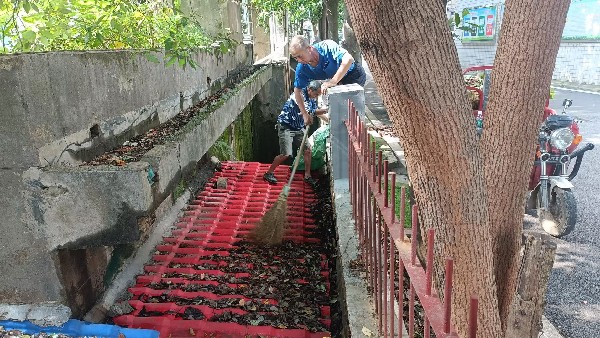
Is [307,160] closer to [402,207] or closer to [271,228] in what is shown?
[271,228]

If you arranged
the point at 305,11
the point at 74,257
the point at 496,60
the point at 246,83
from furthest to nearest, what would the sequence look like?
1. the point at 305,11
2. the point at 246,83
3. the point at 74,257
4. the point at 496,60

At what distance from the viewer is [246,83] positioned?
7.79 m

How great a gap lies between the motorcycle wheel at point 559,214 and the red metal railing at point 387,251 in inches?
112

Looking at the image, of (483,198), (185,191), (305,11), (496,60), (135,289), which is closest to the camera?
(483,198)

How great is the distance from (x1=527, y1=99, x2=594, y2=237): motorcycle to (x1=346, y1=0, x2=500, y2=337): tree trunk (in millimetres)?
3938

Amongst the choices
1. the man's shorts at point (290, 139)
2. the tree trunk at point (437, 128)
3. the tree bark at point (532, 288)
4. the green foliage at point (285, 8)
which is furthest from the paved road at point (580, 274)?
the green foliage at point (285, 8)

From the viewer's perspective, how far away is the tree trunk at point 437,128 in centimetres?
148

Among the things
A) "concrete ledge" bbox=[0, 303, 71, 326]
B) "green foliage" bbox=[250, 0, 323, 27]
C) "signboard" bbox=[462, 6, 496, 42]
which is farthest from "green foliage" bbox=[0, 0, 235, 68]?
"signboard" bbox=[462, 6, 496, 42]

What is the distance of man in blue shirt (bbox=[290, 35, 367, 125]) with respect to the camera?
6359 millimetres

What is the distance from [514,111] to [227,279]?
2.34 m

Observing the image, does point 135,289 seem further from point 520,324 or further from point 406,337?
point 520,324

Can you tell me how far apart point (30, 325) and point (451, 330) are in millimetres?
2361

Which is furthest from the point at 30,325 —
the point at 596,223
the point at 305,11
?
A: the point at 305,11

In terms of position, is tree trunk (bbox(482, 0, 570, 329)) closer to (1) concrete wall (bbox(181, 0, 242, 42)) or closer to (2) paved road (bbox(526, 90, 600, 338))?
(2) paved road (bbox(526, 90, 600, 338))
